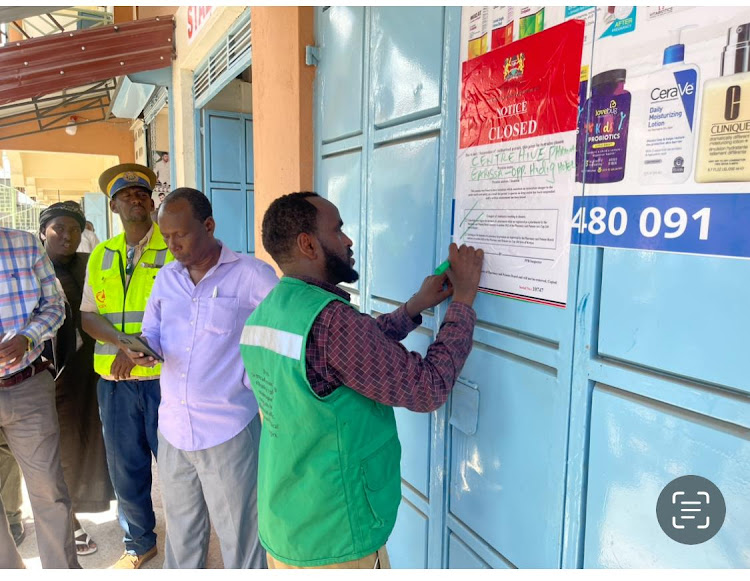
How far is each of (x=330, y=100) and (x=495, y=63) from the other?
1295mm

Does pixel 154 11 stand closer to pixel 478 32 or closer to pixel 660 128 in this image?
pixel 478 32

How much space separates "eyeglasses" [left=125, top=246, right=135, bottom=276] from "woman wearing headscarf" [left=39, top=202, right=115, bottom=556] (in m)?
0.68

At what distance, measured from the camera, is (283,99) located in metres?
2.95

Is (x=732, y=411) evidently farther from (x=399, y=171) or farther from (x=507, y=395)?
(x=399, y=171)

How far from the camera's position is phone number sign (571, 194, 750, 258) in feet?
3.10

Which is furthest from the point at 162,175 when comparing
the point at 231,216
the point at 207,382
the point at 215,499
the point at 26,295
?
the point at 215,499

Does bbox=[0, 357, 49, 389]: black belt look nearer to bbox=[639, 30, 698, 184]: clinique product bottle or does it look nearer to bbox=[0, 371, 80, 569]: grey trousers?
bbox=[0, 371, 80, 569]: grey trousers

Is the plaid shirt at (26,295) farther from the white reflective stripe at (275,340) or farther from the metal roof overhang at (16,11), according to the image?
the white reflective stripe at (275,340)

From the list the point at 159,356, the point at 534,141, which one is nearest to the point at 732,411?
the point at 534,141

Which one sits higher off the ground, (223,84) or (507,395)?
(223,84)

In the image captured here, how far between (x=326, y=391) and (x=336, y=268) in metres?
0.37

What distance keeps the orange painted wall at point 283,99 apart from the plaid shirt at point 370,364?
5.62 ft

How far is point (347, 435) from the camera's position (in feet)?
4.52

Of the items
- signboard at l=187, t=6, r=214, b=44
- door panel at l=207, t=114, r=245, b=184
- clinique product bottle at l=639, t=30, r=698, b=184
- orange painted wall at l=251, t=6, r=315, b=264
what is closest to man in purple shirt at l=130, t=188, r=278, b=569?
orange painted wall at l=251, t=6, r=315, b=264
